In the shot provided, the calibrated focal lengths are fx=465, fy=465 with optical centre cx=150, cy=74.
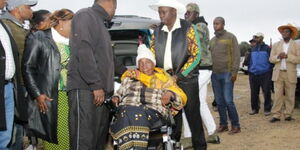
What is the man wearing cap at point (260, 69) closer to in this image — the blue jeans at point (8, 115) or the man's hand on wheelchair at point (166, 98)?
the man's hand on wheelchair at point (166, 98)

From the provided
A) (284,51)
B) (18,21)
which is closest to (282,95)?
(284,51)

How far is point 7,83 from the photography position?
471 centimetres

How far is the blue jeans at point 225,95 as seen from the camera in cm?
854

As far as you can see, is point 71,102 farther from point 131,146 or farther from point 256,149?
point 256,149

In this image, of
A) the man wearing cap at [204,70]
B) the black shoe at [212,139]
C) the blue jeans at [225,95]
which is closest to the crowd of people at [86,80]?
the man wearing cap at [204,70]

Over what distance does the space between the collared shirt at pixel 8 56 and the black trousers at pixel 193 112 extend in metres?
2.19

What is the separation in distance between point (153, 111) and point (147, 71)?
602 millimetres

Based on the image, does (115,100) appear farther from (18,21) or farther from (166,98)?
(18,21)

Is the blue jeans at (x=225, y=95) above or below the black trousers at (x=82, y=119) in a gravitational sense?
below

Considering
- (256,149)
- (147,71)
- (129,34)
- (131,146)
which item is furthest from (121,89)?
(256,149)

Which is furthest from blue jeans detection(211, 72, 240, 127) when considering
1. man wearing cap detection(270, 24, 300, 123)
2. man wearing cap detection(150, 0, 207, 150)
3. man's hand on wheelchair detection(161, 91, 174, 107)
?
man's hand on wheelchair detection(161, 91, 174, 107)

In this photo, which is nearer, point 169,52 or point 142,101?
point 142,101

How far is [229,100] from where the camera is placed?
8531 mm

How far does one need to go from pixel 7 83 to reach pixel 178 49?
221cm
